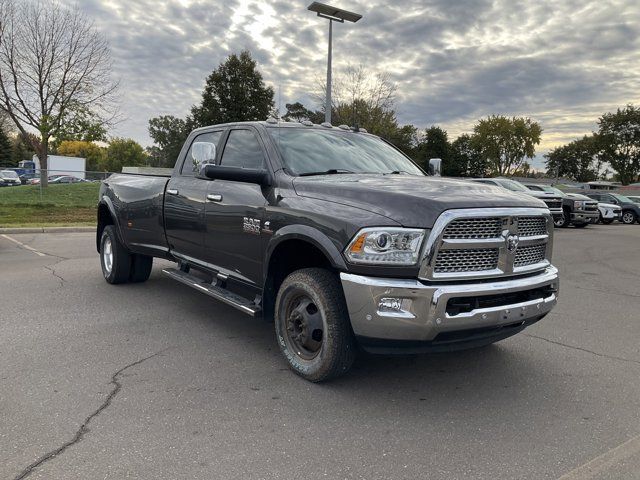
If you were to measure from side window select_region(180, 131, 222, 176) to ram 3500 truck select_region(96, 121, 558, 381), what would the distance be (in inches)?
1.0

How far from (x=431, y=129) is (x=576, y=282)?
2322 inches

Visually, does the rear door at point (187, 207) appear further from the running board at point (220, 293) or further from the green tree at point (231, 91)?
the green tree at point (231, 91)

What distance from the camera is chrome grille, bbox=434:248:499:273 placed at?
3.15 m

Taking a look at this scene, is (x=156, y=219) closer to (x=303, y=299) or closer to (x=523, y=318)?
(x=303, y=299)

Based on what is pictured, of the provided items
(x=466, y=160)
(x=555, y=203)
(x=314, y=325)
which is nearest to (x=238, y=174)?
(x=314, y=325)

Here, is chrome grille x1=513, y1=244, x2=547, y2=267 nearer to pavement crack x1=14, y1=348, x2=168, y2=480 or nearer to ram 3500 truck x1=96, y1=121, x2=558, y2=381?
ram 3500 truck x1=96, y1=121, x2=558, y2=381

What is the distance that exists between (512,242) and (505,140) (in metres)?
72.5

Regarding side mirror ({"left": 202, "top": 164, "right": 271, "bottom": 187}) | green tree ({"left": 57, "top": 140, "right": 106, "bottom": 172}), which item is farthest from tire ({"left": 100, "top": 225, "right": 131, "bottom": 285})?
green tree ({"left": 57, "top": 140, "right": 106, "bottom": 172})

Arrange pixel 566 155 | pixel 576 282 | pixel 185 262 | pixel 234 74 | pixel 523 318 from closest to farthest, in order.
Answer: pixel 523 318 < pixel 185 262 < pixel 576 282 < pixel 234 74 < pixel 566 155

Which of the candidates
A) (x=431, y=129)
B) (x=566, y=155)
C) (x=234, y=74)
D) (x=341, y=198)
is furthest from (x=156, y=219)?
(x=566, y=155)

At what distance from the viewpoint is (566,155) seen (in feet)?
335

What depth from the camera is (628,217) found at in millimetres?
28484

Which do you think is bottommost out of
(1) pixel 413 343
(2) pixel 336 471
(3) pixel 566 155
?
(2) pixel 336 471

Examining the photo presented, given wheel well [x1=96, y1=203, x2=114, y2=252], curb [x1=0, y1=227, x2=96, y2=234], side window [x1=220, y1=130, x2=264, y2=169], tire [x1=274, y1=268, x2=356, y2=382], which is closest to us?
tire [x1=274, y1=268, x2=356, y2=382]
